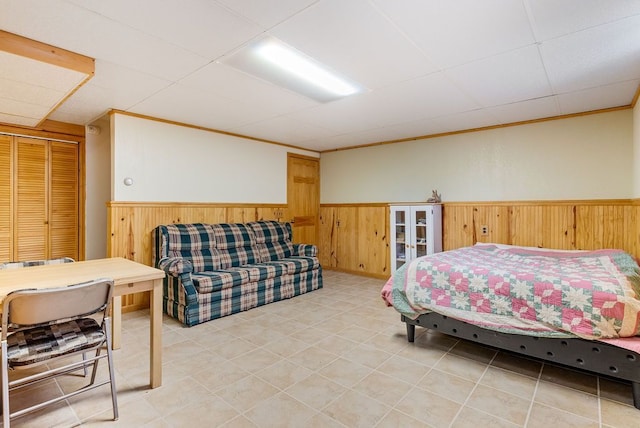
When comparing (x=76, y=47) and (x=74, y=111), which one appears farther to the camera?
(x=74, y=111)

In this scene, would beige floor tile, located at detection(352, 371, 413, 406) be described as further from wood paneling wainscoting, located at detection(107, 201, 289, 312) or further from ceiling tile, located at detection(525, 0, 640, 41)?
wood paneling wainscoting, located at detection(107, 201, 289, 312)

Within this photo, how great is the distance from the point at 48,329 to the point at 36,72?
6.07ft

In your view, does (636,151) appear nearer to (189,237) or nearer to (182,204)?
(189,237)

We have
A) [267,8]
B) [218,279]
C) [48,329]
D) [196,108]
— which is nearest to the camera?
[267,8]

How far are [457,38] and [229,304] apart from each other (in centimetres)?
324

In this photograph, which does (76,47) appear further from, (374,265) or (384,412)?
(374,265)

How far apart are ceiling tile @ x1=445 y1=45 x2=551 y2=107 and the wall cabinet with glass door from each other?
171cm

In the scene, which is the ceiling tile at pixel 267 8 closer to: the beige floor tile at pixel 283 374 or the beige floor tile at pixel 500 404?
the beige floor tile at pixel 283 374

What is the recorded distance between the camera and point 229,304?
3564 mm

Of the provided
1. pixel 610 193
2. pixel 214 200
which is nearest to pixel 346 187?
pixel 214 200

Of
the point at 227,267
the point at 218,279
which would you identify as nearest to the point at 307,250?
the point at 227,267

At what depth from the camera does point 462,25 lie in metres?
1.96

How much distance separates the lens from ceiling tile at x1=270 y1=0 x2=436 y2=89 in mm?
1836

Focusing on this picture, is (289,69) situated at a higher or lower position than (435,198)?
higher
